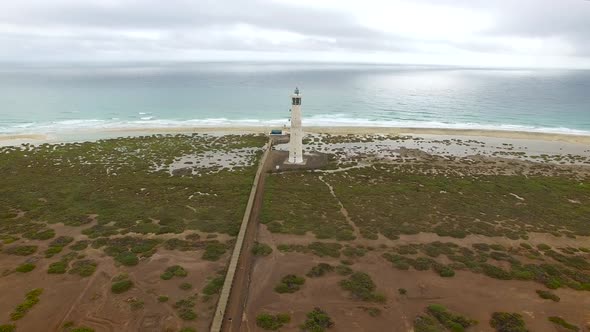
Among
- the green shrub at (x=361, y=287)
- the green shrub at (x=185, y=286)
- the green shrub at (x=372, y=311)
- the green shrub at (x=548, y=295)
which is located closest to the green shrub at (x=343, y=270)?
the green shrub at (x=361, y=287)

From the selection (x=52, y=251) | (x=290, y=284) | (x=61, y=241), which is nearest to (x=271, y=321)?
(x=290, y=284)

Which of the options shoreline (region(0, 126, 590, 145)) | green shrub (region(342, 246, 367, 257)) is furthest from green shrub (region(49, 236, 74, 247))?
shoreline (region(0, 126, 590, 145))

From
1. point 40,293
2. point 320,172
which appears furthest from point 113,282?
point 320,172

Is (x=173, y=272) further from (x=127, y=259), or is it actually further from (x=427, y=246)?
(x=427, y=246)

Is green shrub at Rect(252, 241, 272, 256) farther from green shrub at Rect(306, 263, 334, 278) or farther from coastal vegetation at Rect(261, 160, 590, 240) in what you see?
green shrub at Rect(306, 263, 334, 278)

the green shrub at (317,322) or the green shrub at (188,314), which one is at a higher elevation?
the green shrub at (188,314)

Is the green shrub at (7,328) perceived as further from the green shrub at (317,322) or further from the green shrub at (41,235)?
the green shrub at (317,322)

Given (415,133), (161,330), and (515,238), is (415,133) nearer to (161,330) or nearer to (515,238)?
(515,238)
